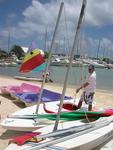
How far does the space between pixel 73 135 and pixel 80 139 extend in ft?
0.67

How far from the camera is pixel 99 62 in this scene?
10588 cm

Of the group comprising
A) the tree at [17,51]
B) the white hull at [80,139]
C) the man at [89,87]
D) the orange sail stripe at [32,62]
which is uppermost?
the tree at [17,51]

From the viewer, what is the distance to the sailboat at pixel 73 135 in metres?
6.89

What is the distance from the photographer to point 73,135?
751cm

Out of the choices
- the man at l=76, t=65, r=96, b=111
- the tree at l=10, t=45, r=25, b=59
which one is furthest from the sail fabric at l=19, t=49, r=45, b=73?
the tree at l=10, t=45, r=25, b=59

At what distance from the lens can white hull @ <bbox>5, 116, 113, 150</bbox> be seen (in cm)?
687

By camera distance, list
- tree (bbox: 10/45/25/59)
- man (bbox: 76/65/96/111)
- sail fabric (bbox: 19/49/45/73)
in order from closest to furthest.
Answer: man (bbox: 76/65/96/111), sail fabric (bbox: 19/49/45/73), tree (bbox: 10/45/25/59)

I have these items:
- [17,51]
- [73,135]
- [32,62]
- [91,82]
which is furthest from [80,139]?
[17,51]

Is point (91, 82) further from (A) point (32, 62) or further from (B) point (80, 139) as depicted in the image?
(A) point (32, 62)

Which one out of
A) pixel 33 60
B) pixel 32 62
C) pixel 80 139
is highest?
pixel 33 60

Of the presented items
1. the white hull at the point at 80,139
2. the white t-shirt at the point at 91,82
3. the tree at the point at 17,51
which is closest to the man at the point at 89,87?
the white t-shirt at the point at 91,82

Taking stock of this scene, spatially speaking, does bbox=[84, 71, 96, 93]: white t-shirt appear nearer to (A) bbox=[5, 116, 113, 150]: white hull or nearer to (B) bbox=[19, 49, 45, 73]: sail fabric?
(A) bbox=[5, 116, 113, 150]: white hull

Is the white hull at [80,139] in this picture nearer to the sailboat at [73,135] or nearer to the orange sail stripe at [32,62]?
the sailboat at [73,135]

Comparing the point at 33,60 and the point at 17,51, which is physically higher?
the point at 17,51
